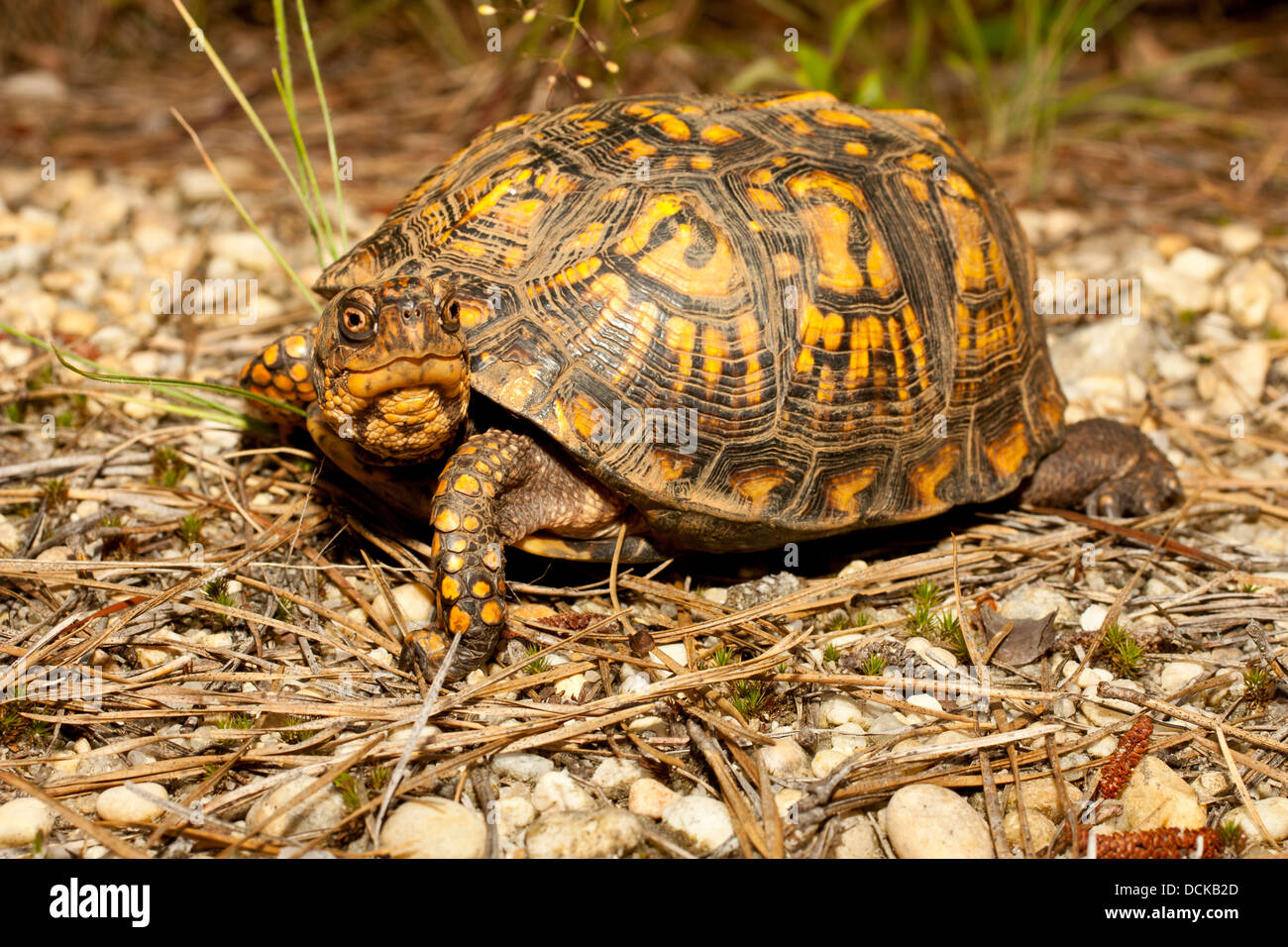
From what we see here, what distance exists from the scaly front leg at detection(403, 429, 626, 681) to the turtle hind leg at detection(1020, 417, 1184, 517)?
214 centimetres

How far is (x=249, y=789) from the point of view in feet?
8.36

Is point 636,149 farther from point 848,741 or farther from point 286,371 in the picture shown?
point 848,741

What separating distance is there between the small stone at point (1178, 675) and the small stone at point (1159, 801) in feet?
1.53

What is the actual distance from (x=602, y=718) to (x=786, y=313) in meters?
1.45

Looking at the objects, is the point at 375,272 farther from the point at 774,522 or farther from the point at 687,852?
the point at 687,852

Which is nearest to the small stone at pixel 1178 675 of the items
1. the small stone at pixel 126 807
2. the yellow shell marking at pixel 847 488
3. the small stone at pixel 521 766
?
the yellow shell marking at pixel 847 488

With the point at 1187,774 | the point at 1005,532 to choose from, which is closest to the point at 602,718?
the point at 1187,774

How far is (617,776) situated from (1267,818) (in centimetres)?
179

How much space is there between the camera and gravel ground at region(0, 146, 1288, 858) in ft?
8.35

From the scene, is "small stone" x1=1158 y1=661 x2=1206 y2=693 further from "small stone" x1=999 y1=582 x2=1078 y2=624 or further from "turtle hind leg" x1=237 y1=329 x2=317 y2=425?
"turtle hind leg" x1=237 y1=329 x2=317 y2=425

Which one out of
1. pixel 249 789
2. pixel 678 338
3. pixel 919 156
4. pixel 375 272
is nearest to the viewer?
pixel 249 789

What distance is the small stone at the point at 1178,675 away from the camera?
124 inches

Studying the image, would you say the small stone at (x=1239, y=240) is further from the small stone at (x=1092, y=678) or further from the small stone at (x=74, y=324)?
the small stone at (x=74, y=324)

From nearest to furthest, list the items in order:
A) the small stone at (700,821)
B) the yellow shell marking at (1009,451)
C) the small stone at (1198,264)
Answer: the small stone at (700,821), the yellow shell marking at (1009,451), the small stone at (1198,264)
